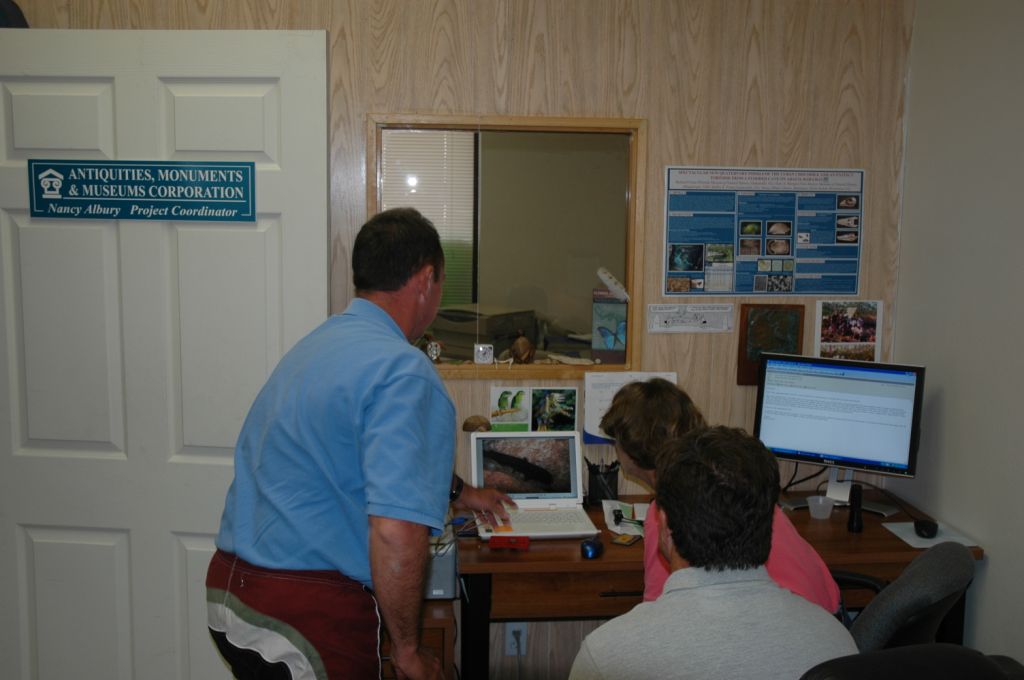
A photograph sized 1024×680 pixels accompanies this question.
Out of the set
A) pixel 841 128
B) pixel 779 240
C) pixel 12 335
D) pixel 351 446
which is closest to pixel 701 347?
pixel 779 240

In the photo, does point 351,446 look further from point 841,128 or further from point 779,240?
point 841,128

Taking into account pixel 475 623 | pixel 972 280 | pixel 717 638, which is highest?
pixel 972 280

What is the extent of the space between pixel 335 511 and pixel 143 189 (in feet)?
3.95

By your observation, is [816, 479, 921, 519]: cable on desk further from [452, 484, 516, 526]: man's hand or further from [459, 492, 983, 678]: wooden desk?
[452, 484, 516, 526]: man's hand

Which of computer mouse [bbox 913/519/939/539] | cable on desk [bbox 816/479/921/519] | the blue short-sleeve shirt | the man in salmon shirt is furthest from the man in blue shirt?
cable on desk [bbox 816/479/921/519]

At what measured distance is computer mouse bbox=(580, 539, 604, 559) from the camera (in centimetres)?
211

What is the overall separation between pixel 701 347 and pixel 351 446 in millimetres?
1461

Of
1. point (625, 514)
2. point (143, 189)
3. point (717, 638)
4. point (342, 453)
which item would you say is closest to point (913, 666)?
point (717, 638)

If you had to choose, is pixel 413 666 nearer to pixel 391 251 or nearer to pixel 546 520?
pixel 391 251

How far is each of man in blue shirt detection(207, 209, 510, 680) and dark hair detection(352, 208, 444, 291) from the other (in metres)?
0.10

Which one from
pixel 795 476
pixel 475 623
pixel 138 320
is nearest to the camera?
pixel 475 623

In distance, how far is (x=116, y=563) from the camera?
7.48 feet

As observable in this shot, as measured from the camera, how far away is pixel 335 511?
149 centimetres

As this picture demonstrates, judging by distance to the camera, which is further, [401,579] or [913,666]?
[401,579]
